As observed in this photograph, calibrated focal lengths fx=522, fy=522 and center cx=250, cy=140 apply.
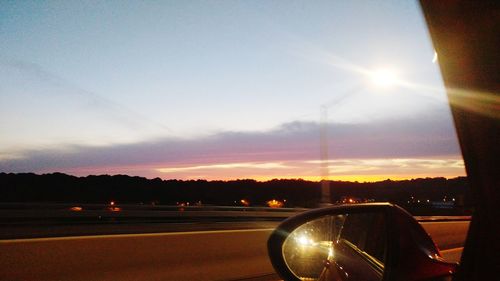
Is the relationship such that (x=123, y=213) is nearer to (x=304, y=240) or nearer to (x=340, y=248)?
(x=304, y=240)

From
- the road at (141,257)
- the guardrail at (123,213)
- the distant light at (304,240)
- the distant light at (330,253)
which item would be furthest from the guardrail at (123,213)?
the distant light at (330,253)

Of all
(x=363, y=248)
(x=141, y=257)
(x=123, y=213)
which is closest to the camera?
(x=363, y=248)

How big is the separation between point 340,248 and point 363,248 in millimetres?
536

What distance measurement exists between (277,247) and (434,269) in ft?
2.73

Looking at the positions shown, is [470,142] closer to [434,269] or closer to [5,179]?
[434,269]

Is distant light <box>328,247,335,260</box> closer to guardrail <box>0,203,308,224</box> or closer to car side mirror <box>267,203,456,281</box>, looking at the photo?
car side mirror <box>267,203,456,281</box>

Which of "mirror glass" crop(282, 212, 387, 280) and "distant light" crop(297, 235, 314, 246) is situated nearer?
"mirror glass" crop(282, 212, 387, 280)

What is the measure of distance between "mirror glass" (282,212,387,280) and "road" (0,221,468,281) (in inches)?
133

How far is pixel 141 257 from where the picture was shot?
276 inches

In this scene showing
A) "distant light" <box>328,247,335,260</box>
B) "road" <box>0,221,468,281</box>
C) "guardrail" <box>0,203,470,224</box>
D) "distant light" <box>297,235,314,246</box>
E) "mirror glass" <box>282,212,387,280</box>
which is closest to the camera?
"mirror glass" <box>282,212,387,280</box>

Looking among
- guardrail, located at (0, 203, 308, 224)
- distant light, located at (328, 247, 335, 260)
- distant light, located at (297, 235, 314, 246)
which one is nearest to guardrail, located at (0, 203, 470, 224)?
guardrail, located at (0, 203, 308, 224)

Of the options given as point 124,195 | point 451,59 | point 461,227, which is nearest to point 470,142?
point 451,59

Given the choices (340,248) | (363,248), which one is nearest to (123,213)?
(340,248)

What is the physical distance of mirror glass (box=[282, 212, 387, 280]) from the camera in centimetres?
269
